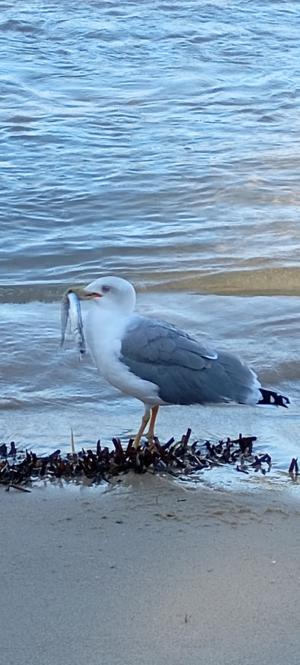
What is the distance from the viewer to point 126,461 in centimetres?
425

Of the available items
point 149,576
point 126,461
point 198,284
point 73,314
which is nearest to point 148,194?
point 198,284

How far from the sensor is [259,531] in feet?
12.4

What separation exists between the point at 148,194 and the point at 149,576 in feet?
18.4

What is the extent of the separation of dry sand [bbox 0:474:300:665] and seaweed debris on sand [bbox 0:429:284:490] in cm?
8

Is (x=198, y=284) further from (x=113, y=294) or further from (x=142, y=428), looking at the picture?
(x=113, y=294)

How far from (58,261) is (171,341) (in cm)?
320

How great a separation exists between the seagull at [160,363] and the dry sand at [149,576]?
382 mm

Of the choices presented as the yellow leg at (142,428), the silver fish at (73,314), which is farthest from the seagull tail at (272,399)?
the silver fish at (73,314)

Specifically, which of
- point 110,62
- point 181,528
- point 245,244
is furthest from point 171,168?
point 181,528

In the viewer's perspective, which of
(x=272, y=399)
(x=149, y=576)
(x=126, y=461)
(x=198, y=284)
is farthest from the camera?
(x=198, y=284)

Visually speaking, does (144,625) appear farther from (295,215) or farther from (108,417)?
(295,215)

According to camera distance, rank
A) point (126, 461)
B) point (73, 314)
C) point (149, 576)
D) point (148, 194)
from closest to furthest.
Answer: point (149, 576) → point (126, 461) → point (73, 314) → point (148, 194)

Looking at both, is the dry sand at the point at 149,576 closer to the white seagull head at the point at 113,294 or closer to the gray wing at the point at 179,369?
the gray wing at the point at 179,369

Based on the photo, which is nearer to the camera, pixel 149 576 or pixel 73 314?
pixel 149 576
